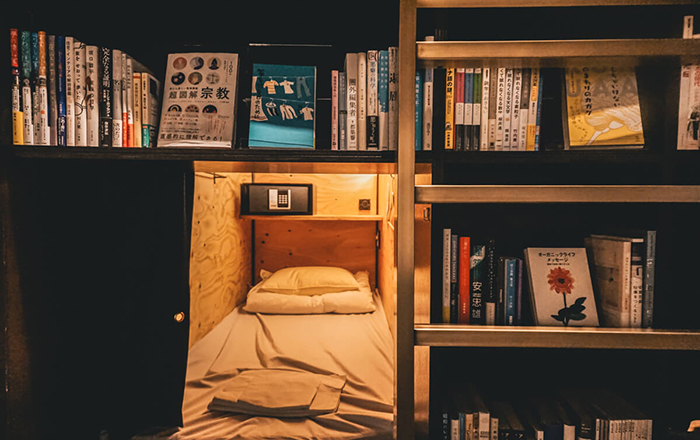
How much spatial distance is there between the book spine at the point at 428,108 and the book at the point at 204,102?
0.32 m

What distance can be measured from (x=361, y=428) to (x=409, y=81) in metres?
1.18

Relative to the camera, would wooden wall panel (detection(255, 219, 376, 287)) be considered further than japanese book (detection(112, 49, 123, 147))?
Yes

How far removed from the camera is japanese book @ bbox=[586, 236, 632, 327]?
997 mm

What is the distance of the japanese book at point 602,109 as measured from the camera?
3.27 feet

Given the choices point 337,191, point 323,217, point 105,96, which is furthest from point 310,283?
point 105,96

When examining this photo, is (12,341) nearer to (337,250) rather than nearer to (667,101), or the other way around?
(667,101)

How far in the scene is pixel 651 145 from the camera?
3.70 feet

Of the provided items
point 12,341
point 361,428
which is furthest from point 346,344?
point 12,341

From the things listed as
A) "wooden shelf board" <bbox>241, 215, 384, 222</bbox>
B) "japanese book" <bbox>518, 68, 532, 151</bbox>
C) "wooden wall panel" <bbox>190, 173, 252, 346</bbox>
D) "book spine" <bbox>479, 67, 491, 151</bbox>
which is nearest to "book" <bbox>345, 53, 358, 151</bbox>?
"book spine" <bbox>479, 67, 491, 151</bbox>

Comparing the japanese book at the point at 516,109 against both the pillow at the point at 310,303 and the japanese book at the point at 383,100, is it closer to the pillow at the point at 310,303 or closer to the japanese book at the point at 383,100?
the japanese book at the point at 383,100

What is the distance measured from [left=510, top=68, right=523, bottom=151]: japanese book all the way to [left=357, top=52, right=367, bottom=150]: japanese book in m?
0.39

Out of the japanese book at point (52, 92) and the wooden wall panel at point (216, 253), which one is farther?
the wooden wall panel at point (216, 253)

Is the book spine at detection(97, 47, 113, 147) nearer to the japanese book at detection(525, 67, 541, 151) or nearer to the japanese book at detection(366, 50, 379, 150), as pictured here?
the japanese book at detection(366, 50, 379, 150)

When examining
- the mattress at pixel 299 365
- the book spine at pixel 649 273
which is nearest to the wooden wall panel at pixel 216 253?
the mattress at pixel 299 365
